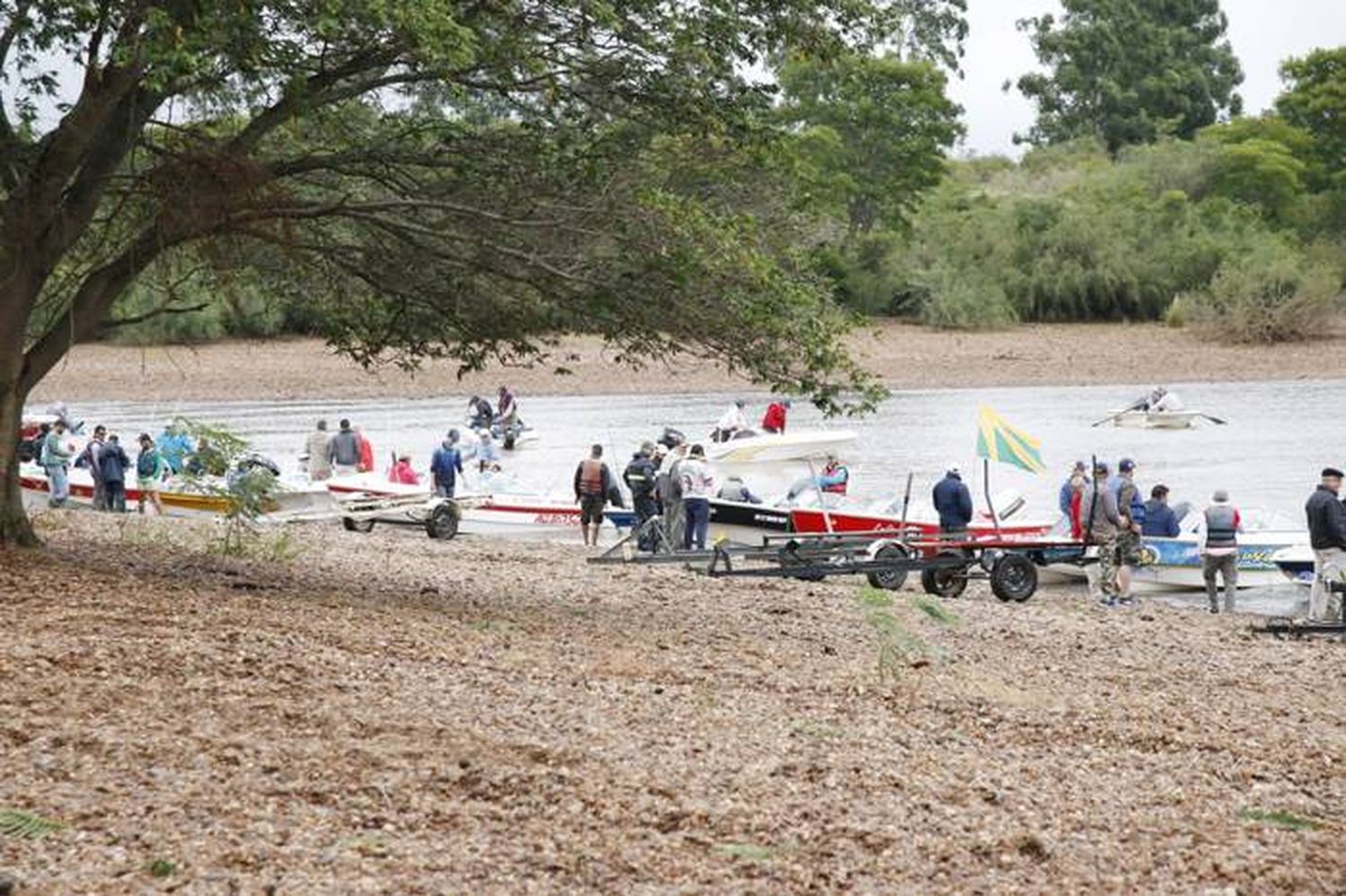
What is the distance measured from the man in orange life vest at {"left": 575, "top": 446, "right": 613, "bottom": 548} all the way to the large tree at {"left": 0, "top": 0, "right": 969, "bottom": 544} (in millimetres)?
10517

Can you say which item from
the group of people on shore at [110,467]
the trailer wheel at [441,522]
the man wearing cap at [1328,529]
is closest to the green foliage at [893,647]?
the man wearing cap at [1328,529]

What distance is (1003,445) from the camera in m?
22.6

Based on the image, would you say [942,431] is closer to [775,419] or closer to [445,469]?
[775,419]

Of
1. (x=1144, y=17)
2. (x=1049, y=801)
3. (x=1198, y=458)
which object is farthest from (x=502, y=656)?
(x=1144, y=17)

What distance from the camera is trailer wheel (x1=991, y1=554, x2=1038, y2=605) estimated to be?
2141cm

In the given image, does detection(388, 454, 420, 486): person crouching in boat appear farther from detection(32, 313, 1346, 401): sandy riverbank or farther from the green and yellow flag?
detection(32, 313, 1346, 401): sandy riverbank

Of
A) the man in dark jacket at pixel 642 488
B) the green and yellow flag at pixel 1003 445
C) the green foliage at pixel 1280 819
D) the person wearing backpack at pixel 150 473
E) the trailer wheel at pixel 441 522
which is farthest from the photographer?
the person wearing backpack at pixel 150 473

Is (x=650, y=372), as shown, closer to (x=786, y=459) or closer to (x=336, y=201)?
(x=786, y=459)

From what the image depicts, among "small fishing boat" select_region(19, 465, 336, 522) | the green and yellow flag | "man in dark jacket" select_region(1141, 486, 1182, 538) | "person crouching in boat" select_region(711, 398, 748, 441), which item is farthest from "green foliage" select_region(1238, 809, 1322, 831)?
Answer: "person crouching in boat" select_region(711, 398, 748, 441)

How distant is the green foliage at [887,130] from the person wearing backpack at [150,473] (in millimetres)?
55614

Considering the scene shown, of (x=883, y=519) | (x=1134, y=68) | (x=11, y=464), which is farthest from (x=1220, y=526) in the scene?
(x=1134, y=68)

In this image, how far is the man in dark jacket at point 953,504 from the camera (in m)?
22.6

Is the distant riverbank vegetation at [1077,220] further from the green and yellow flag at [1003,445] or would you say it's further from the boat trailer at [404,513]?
the green and yellow flag at [1003,445]

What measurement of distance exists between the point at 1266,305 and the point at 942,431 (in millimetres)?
29138
